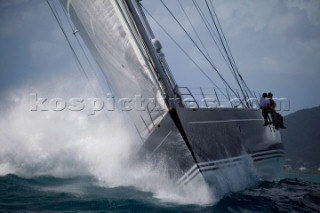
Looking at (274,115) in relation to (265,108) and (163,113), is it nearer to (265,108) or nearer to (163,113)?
(265,108)

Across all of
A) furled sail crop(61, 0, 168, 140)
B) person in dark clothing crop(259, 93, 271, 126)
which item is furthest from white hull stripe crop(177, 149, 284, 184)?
person in dark clothing crop(259, 93, 271, 126)

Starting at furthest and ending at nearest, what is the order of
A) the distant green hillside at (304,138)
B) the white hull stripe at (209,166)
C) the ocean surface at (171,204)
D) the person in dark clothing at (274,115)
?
the distant green hillside at (304,138), the person in dark clothing at (274,115), the white hull stripe at (209,166), the ocean surface at (171,204)

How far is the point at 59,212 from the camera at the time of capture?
162 inches

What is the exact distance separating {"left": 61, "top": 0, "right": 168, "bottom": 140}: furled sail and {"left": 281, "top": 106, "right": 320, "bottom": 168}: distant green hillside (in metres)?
84.4

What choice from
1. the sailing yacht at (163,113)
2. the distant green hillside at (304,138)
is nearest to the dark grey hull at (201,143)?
the sailing yacht at (163,113)

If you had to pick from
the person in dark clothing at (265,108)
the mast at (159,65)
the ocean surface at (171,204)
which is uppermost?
the mast at (159,65)

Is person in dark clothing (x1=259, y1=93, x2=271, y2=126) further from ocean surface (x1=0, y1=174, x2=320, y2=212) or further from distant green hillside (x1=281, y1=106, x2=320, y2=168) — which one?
distant green hillside (x1=281, y1=106, x2=320, y2=168)

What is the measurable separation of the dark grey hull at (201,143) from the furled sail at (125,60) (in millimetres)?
430

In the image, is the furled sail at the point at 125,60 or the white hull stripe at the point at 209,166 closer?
the white hull stripe at the point at 209,166

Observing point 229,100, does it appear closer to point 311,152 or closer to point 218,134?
point 218,134

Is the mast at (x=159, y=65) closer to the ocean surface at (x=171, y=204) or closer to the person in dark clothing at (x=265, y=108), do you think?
the ocean surface at (x=171, y=204)

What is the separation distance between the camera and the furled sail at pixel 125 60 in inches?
237

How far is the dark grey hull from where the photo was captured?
5289 millimetres

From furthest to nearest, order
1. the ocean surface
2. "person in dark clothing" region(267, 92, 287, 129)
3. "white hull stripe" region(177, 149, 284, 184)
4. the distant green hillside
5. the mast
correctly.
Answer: the distant green hillside → "person in dark clothing" region(267, 92, 287, 129) → the mast → "white hull stripe" region(177, 149, 284, 184) → the ocean surface
